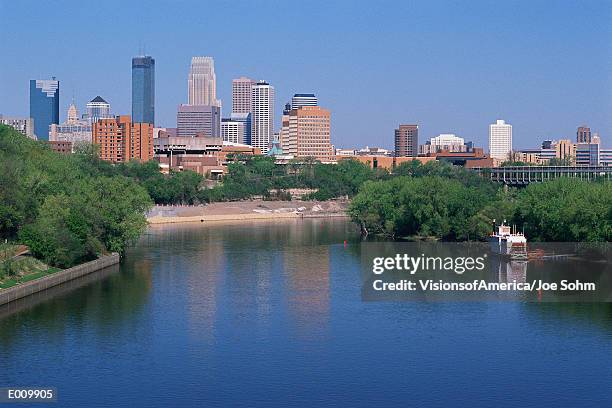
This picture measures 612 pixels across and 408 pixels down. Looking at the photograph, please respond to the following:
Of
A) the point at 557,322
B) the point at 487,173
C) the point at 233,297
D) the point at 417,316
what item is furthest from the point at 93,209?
the point at 487,173

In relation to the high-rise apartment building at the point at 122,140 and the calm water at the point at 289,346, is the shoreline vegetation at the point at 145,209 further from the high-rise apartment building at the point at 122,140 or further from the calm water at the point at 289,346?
the high-rise apartment building at the point at 122,140

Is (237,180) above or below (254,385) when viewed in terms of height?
above

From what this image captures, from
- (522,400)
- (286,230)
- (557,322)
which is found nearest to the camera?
(522,400)

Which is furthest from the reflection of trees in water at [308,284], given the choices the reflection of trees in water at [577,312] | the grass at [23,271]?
the grass at [23,271]

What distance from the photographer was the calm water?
24219mm

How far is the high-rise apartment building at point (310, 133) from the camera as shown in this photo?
151 metres

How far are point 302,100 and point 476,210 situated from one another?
144m

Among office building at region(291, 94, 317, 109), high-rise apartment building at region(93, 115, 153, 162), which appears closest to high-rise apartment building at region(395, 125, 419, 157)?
office building at region(291, 94, 317, 109)

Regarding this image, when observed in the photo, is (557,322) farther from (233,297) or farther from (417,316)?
(233,297)

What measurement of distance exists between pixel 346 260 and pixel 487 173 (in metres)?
66.5

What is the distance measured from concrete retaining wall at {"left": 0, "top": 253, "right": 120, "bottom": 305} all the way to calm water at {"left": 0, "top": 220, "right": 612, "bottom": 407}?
0.62m

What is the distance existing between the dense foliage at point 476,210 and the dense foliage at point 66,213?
14844 millimetres

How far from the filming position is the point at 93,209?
4434cm

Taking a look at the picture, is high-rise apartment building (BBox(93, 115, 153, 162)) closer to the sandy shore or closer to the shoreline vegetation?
the sandy shore
